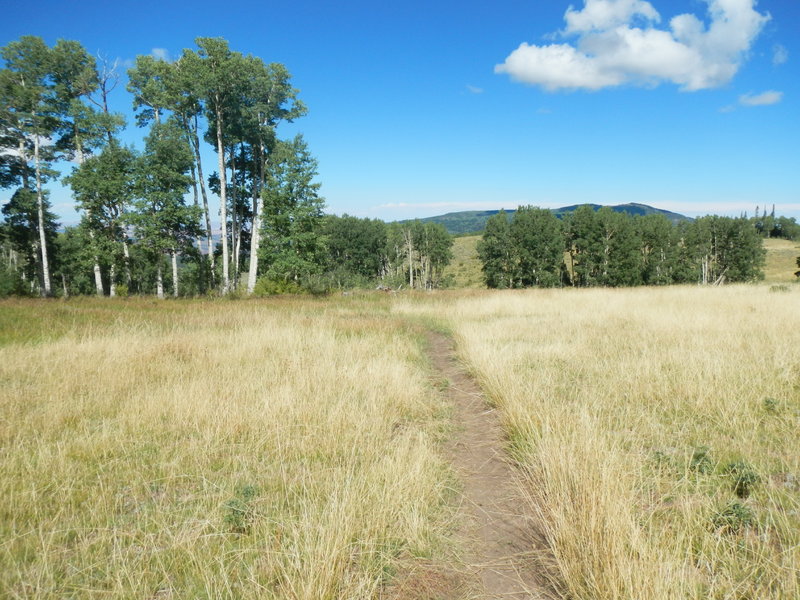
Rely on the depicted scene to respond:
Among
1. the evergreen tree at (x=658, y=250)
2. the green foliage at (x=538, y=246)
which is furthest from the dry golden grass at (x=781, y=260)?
the green foliage at (x=538, y=246)

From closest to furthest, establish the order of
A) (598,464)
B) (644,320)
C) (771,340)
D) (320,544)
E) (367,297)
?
(320,544), (598,464), (771,340), (644,320), (367,297)

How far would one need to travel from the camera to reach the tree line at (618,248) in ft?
155

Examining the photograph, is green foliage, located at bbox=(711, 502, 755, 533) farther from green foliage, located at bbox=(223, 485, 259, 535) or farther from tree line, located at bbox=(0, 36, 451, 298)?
tree line, located at bbox=(0, 36, 451, 298)

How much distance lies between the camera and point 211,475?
3725 millimetres

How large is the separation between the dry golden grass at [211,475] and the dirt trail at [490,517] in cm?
30

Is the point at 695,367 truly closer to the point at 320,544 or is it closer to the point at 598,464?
the point at 598,464

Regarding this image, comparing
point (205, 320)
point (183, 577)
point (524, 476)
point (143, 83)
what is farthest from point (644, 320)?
point (143, 83)

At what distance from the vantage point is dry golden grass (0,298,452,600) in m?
2.46

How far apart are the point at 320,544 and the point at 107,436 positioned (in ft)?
10.8

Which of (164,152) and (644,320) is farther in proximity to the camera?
(164,152)

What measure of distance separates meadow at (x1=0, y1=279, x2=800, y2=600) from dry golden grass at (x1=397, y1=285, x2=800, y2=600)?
0.03 m

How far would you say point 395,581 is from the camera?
2535 mm

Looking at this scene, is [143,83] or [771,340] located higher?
[143,83]

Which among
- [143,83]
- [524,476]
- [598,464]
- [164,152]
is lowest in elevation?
[524,476]
